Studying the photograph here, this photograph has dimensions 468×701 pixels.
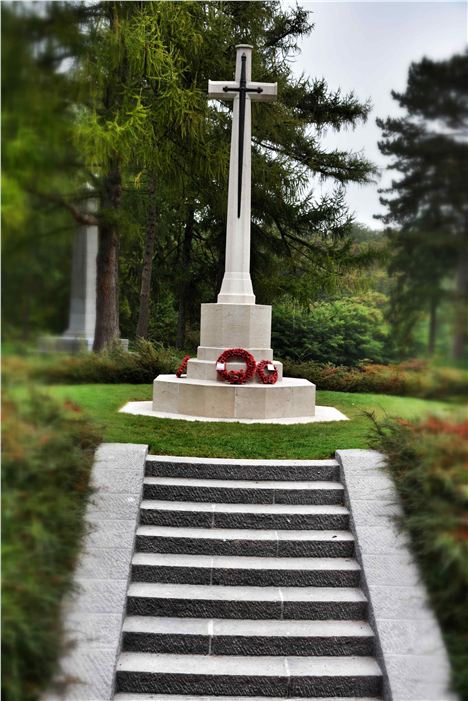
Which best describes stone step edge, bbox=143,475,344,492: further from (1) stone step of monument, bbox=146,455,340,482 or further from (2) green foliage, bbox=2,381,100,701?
(2) green foliage, bbox=2,381,100,701

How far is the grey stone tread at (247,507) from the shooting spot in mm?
5504

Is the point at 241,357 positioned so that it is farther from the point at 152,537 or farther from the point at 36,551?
the point at 36,551

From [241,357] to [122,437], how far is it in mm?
2468

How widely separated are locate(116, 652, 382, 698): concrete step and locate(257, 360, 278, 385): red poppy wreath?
4.70 meters

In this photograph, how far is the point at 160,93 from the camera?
37.4 feet

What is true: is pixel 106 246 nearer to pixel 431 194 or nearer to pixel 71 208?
pixel 71 208

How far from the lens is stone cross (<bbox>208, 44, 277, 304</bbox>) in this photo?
8.93 meters

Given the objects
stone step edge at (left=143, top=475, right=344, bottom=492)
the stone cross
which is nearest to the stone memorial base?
the stone cross

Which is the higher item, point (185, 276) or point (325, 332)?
point (185, 276)

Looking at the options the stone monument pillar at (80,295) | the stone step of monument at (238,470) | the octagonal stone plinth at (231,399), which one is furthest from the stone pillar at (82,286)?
the octagonal stone plinth at (231,399)

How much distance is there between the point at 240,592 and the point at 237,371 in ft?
13.7

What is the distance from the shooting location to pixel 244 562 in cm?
505

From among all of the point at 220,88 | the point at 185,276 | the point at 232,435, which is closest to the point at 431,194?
the point at 232,435

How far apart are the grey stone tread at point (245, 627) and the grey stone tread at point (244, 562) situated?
41 centimetres
